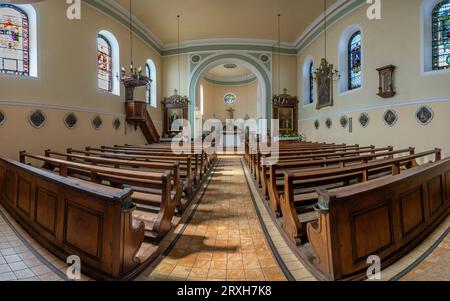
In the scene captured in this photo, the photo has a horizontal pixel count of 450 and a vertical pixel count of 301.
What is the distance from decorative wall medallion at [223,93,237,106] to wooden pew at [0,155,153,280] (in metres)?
20.7

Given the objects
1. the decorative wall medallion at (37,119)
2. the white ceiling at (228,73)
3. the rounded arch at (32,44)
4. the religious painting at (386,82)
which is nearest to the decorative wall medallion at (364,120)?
the religious painting at (386,82)

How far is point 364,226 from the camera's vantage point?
1.99 m

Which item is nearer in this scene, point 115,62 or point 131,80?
point 131,80

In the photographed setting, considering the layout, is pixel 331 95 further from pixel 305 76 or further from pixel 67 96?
pixel 67 96

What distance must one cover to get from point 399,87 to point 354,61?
3.03m

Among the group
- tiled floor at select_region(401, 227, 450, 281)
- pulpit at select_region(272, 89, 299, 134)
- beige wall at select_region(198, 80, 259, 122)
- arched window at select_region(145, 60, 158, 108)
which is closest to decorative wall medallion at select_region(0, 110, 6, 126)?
arched window at select_region(145, 60, 158, 108)

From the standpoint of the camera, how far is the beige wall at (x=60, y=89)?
5.90 m

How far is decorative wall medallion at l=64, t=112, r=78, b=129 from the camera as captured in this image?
7.17 m

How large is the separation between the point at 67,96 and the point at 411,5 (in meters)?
10.7

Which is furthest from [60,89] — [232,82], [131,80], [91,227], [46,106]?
[232,82]

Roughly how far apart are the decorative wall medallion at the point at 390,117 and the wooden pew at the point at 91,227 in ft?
25.7

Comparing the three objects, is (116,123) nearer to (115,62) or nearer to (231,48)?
(115,62)
